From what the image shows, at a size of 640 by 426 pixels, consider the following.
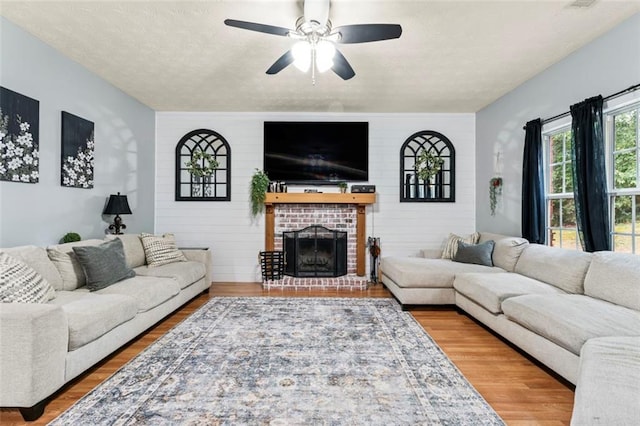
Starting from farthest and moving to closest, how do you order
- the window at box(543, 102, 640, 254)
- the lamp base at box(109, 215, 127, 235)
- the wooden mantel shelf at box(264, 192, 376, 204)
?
the wooden mantel shelf at box(264, 192, 376, 204), the lamp base at box(109, 215, 127, 235), the window at box(543, 102, 640, 254)

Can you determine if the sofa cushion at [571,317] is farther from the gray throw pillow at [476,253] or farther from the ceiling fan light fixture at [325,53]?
the ceiling fan light fixture at [325,53]

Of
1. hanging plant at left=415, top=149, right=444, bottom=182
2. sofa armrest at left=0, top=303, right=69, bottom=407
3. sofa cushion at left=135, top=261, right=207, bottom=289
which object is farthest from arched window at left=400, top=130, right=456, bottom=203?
sofa armrest at left=0, top=303, right=69, bottom=407

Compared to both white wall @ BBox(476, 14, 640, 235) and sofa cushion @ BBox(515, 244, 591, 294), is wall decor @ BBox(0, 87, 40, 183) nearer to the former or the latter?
sofa cushion @ BBox(515, 244, 591, 294)

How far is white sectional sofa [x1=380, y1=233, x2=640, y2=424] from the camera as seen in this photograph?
Result: 2.09 m

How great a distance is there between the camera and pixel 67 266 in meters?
2.97

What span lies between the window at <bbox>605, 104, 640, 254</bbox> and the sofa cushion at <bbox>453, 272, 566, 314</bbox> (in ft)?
2.38

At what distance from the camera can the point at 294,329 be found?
3250mm

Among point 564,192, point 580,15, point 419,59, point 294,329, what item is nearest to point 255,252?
point 294,329

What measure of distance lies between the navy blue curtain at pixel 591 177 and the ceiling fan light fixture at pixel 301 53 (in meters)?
2.54

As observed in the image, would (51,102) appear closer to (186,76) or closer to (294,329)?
(186,76)

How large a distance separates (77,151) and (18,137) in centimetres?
74

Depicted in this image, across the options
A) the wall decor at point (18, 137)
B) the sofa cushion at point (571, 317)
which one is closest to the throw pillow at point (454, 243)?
the sofa cushion at point (571, 317)

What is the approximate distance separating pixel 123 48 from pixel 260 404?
341cm

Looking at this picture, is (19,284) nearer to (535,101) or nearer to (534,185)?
(534,185)
